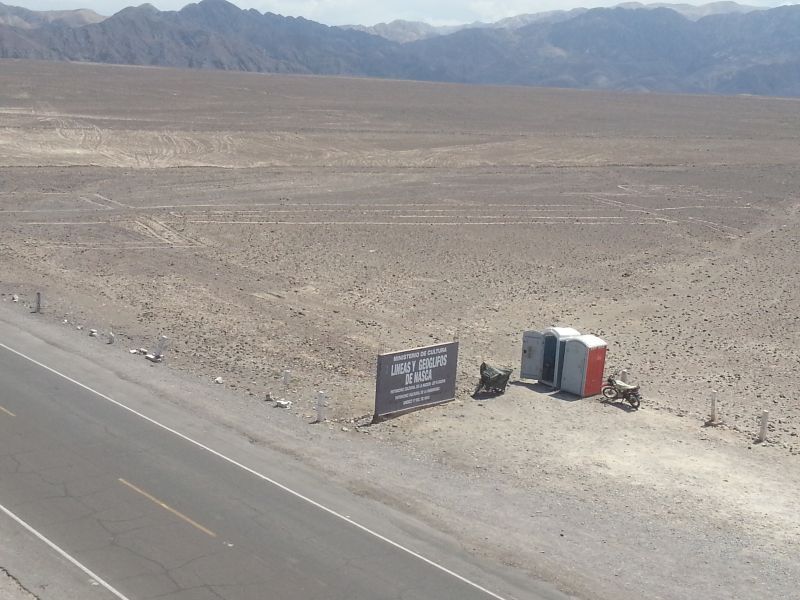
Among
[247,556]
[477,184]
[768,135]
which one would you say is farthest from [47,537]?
[768,135]

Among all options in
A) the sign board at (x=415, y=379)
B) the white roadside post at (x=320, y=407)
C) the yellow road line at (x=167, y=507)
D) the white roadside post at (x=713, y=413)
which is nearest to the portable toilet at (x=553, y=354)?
the sign board at (x=415, y=379)

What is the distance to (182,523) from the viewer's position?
53.4ft

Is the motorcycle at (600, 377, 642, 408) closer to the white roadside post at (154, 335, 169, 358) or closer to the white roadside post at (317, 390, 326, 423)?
the white roadside post at (317, 390, 326, 423)

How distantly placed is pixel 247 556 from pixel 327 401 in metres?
8.50

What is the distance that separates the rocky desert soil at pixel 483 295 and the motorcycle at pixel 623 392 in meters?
0.44

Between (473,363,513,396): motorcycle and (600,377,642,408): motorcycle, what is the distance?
2282 mm

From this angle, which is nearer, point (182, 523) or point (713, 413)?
point (182, 523)

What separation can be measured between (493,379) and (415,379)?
6.93ft

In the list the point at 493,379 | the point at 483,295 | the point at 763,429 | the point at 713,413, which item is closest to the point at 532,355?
the point at 493,379

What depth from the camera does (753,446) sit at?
22.1m

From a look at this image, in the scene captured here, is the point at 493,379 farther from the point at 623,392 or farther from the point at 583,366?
the point at 623,392

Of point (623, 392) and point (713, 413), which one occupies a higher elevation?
point (623, 392)

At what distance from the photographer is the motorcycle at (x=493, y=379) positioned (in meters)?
24.5

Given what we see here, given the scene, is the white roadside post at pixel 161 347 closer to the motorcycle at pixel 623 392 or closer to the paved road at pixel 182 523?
the paved road at pixel 182 523
